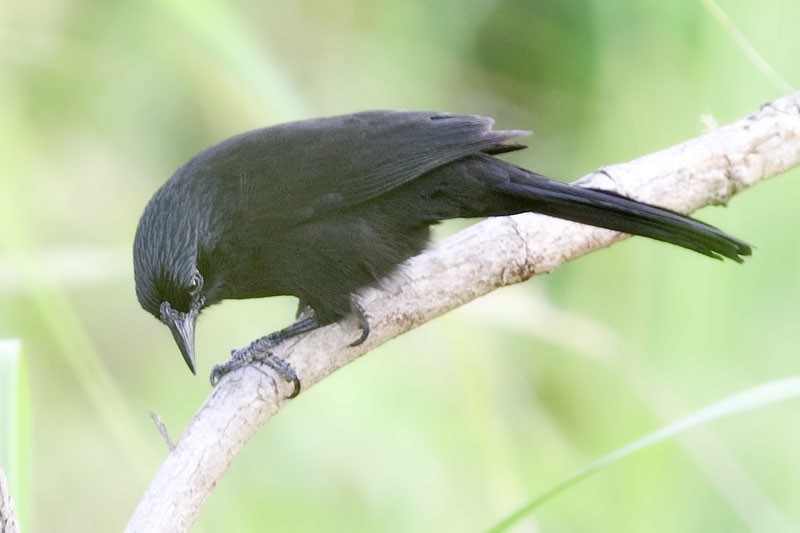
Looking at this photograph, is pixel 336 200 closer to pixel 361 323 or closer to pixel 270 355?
pixel 361 323

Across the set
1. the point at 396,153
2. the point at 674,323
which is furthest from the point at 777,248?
the point at 396,153

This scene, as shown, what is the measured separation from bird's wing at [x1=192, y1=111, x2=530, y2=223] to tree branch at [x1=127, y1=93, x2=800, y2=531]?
19cm

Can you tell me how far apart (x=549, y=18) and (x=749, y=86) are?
0.98m

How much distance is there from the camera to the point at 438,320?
2652 mm

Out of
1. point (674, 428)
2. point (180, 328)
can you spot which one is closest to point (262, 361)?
point (180, 328)

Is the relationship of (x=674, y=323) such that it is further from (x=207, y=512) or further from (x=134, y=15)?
(x=134, y=15)

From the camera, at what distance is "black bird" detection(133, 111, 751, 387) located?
2.03 metres

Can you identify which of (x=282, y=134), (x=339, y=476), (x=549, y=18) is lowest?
(x=339, y=476)

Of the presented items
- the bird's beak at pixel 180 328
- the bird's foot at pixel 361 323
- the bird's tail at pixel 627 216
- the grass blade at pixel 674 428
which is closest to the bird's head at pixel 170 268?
the bird's beak at pixel 180 328

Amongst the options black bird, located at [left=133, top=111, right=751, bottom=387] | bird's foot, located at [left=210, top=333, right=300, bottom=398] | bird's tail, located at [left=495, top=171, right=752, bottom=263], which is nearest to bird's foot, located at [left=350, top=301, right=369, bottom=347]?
black bird, located at [left=133, top=111, right=751, bottom=387]

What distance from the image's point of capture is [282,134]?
2.21 meters

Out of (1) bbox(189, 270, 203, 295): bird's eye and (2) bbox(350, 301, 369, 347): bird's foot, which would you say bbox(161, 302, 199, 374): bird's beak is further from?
(2) bbox(350, 301, 369, 347): bird's foot

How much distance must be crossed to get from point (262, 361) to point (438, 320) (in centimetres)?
→ 78

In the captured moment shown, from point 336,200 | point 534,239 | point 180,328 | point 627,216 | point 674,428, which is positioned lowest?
point 674,428
